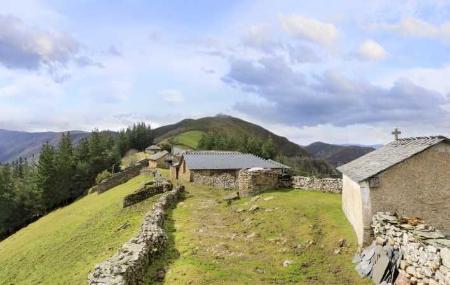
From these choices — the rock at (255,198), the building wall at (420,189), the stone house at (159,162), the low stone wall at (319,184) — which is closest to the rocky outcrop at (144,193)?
the rock at (255,198)

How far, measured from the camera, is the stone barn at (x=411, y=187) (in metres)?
20.5

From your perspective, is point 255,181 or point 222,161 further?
point 222,161

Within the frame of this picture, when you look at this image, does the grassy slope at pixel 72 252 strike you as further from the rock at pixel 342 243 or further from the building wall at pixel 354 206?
the building wall at pixel 354 206

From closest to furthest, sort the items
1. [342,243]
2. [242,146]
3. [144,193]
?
[342,243] < [144,193] < [242,146]

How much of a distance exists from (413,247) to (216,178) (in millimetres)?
32212

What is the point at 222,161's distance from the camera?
184ft

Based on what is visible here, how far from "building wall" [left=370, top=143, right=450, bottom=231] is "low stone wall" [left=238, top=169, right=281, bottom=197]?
56.9 feet

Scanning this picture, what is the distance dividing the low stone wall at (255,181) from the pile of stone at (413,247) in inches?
697

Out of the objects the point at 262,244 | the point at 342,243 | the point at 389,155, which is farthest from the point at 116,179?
the point at 389,155

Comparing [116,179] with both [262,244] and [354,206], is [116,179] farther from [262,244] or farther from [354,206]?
[354,206]

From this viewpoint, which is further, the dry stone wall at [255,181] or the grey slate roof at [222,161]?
the grey slate roof at [222,161]

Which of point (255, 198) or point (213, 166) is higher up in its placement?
point (213, 166)

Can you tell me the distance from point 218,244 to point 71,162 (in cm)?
7849

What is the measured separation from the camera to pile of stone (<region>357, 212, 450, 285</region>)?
14339 millimetres
